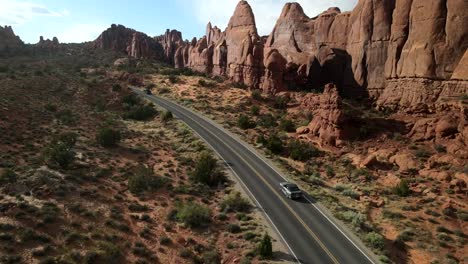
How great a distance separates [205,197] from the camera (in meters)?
38.5

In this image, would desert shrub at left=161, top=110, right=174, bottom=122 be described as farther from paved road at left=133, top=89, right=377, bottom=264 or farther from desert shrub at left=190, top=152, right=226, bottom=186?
desert shrub at left=190, top=152, right=226, bottom=186

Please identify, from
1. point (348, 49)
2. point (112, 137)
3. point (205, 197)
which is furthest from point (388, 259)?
point (348, 49)

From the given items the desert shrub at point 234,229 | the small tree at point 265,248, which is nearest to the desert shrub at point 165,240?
the desert shrub at point 234,229

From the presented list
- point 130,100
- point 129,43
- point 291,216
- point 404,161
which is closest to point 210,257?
point 291,216

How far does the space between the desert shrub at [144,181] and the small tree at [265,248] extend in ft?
46.3

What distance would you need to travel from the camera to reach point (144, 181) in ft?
126

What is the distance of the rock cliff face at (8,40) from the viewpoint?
422ft

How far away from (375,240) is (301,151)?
2153cm

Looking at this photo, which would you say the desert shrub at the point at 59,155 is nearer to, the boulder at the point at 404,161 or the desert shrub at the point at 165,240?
the desert shrub at the point at 165,240

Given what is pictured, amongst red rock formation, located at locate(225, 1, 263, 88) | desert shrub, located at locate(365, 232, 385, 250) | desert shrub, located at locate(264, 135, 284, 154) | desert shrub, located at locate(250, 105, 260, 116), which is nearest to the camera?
desert shrub, located at locate(365, 232, 385, 250)

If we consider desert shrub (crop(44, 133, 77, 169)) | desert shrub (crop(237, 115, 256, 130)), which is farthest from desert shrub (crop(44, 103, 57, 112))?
desert shrub (crop(237, 115, 256, 130))

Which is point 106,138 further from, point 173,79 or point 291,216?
point 173,79

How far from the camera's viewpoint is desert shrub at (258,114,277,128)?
215ft

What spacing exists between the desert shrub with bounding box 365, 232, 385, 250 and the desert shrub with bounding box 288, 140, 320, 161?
2016cm
